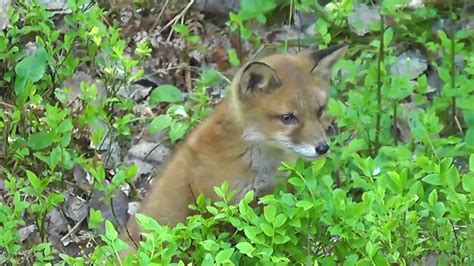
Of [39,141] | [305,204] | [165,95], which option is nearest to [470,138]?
[305,204]

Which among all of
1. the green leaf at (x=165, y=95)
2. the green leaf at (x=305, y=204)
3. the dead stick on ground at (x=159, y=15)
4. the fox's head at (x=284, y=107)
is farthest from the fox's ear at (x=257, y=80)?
the dead stick on ground at (x=159, y=15)

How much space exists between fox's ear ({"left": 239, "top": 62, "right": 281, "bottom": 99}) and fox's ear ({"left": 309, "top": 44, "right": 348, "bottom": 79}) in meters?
0.26

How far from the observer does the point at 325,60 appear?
5.66 metres

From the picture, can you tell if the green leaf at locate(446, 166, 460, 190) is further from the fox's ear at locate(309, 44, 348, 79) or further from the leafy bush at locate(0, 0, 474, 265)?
the fox's ear at locate(309, 44, 348, 79)

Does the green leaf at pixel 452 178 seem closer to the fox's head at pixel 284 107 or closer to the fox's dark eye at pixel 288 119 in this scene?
the fox's head at pixel 284 107

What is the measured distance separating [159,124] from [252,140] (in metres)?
1.14

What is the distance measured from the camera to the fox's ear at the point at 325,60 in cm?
565

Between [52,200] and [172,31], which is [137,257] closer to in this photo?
[52,200]

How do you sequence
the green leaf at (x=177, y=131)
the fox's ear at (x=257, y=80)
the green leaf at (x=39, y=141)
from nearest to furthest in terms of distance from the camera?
the fox's ear at (x=257, y=80) < the green leaf at (x=39, y=141) < the green leaf at (x=177, y=131)

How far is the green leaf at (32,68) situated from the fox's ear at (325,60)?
190 cm

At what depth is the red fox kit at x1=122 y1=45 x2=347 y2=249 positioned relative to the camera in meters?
5.48

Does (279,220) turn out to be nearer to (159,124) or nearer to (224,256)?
(224,256)

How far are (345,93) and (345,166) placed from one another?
77 centimetres

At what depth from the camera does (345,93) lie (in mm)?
6734
